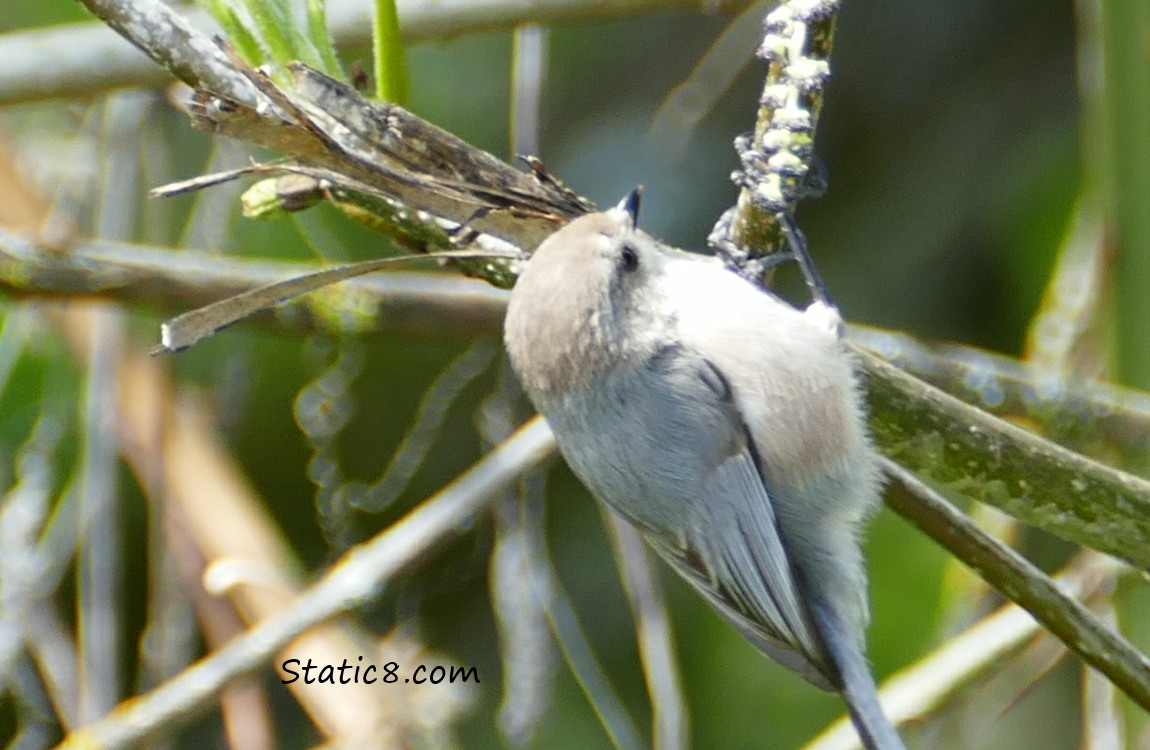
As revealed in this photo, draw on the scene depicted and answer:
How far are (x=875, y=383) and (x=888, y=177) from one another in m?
1.62

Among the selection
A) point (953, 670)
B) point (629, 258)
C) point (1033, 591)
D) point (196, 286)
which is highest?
point (196, 286)

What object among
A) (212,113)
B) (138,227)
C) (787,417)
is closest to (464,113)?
(138,227)

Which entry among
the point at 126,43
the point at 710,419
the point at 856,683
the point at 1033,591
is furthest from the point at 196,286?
the point at 1033,591

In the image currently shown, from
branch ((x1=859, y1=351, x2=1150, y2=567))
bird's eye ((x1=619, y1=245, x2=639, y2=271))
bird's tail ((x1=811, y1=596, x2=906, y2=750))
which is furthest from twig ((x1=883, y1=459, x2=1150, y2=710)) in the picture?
bird's eye ((x1=619, y1=245, x2=639, y2=271))

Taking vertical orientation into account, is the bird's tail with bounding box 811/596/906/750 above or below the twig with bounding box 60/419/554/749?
below

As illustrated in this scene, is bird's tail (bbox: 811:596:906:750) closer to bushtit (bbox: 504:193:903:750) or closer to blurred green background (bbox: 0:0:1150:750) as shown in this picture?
bushtit (bbox: 504:193:903:750)

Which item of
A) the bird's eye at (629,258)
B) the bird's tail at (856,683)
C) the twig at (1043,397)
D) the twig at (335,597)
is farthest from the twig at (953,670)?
the bird's eye at (629,258)

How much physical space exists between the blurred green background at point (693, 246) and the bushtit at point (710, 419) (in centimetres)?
102

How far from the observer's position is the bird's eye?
1625 millimetres

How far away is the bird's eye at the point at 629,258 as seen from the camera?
163 cm

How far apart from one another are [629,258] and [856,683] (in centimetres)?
60

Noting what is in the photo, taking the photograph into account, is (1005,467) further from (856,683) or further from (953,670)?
(953,670)

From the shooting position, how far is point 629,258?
1648 millimetres

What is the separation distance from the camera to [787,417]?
1.68 m
